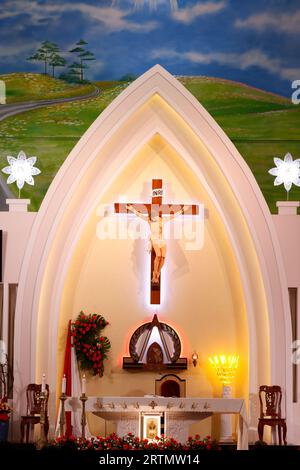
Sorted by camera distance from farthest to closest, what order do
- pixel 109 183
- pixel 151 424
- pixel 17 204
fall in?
1. pixel 109 183
2. pixel 17 204
3. pixel 151 424

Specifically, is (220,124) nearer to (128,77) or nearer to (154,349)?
(128,77)

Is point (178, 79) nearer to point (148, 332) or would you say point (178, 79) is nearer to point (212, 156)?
point (212, 156)

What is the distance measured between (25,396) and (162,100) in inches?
153

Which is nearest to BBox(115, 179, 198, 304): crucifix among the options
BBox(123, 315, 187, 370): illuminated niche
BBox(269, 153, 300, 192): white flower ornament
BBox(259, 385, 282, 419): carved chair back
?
BBox(123, 315, 187, 370): illuminated niche

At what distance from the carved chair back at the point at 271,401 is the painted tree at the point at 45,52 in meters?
4.74

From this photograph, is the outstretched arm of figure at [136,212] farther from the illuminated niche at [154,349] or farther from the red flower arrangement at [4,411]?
the red flower arrangement at [4,411]

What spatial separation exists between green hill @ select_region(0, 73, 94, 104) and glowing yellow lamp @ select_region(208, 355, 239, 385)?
3664 millimetres

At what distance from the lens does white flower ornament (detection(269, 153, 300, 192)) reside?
38.3ft

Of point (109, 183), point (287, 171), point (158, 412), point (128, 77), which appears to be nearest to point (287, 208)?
point (287, 171)

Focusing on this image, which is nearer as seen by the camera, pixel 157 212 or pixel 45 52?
pixel 157 212

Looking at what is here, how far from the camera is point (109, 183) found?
11.8m

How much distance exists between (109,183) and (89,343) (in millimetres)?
1964

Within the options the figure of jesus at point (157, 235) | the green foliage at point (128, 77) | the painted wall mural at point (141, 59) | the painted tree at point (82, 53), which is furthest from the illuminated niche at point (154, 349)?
the painted tree at point (82, 53)

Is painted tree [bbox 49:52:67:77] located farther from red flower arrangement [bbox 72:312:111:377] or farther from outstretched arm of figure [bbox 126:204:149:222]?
red flower arrangement [bbox 72:312:111:377]
